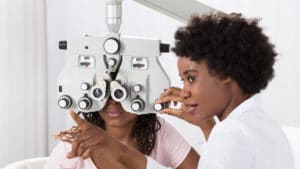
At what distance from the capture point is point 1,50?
231 cm

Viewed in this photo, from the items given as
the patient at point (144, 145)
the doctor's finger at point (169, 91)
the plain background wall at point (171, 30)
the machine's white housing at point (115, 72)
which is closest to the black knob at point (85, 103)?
the machine's white housing at point (115, 72)

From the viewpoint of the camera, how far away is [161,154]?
1.46 m

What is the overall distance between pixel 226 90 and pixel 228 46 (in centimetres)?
7

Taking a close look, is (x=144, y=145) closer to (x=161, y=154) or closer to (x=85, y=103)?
(x=161, y=154)

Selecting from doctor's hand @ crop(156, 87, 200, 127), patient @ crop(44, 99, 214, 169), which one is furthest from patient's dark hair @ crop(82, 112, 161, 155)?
doctor's hand @ crop(156, 87, 200, 127)

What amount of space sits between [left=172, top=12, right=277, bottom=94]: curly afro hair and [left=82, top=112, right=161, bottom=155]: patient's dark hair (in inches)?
20.3

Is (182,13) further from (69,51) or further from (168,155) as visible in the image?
(168,155)

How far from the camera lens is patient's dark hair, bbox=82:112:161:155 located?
56.2 inches

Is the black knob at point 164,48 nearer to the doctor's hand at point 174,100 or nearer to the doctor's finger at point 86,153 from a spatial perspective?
the doctor's hand at point 174,100

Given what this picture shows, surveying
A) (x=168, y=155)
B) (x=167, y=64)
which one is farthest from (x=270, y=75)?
(x=167, y=64)

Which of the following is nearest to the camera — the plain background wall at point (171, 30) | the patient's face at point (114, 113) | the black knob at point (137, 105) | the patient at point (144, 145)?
the black knob at point (137, 105)

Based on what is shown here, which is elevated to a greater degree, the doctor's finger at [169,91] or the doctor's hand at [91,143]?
the doctor's finger at [169,91]

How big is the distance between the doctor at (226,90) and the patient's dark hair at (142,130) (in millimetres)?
463

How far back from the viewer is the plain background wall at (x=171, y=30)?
2256 mm
